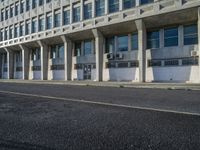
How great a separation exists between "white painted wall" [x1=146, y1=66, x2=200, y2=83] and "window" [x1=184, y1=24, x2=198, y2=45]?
276 centimetres

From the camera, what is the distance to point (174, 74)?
28578mm

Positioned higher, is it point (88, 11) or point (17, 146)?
point (88, 11)

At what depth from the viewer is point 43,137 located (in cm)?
561

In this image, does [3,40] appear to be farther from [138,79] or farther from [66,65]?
[138,79]

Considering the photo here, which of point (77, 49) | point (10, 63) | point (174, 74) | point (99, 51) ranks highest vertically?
point (77, 49)

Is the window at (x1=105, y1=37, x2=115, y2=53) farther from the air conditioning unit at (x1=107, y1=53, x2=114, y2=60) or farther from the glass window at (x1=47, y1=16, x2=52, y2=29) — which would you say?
the glass window at (x1=47, y1=16, x2=52, y2=29)

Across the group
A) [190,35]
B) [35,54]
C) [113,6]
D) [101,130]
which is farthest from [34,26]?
[101,130]

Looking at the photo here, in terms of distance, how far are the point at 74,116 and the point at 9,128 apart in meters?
2.13

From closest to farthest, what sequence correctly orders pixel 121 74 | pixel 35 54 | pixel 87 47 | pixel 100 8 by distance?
pixel 121 74 → pixel 100 8 → pixel 87 47 → pixel 35 54

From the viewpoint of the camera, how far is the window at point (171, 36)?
2909 cm

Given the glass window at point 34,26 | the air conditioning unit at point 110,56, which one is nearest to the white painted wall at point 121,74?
the air conditioning unit at point 110,56

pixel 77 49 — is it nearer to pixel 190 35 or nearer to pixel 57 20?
pixel 57 20

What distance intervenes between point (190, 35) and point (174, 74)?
440 centimetres

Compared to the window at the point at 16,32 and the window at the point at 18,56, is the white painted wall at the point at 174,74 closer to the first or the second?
the window at the point at 16,32
